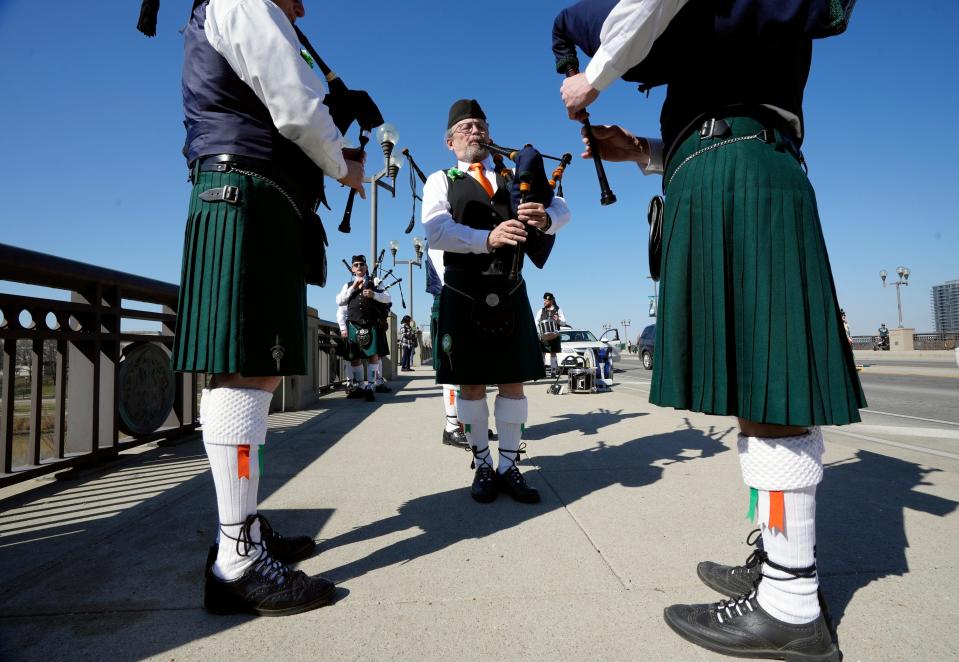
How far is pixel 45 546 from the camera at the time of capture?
5.99 feet

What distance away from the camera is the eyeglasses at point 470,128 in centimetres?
280

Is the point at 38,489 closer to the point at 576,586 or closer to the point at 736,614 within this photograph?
the point at 576,586

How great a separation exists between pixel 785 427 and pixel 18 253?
10.6 feet

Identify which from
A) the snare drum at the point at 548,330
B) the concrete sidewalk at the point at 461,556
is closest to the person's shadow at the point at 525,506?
the concrete sidewalk at the point at 461,556

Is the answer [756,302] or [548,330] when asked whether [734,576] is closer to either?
[756,302]

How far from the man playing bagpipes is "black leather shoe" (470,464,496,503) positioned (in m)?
5.23

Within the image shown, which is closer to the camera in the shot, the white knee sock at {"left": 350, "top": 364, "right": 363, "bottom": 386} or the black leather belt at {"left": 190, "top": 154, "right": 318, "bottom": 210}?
the black leather belt at {"left": 190, "top": 154, "right": 318, "bottom": 210}

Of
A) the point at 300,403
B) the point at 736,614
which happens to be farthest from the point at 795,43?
the point at 300,403

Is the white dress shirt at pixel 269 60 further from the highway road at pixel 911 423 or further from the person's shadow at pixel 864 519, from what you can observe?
the highway road at pixel 911 423

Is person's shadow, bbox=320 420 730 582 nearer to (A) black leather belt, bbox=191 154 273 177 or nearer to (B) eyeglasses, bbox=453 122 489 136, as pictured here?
(A) black leather belt, bbox=191 154 273 177

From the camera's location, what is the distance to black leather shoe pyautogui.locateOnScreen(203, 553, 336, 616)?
137cm

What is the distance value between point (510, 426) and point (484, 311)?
0.64 metres

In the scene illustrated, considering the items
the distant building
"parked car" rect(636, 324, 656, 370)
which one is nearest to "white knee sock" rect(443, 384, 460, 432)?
"parked car" rect(636, 324, 656, 370)

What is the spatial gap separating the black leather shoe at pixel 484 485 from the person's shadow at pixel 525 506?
57 mm
